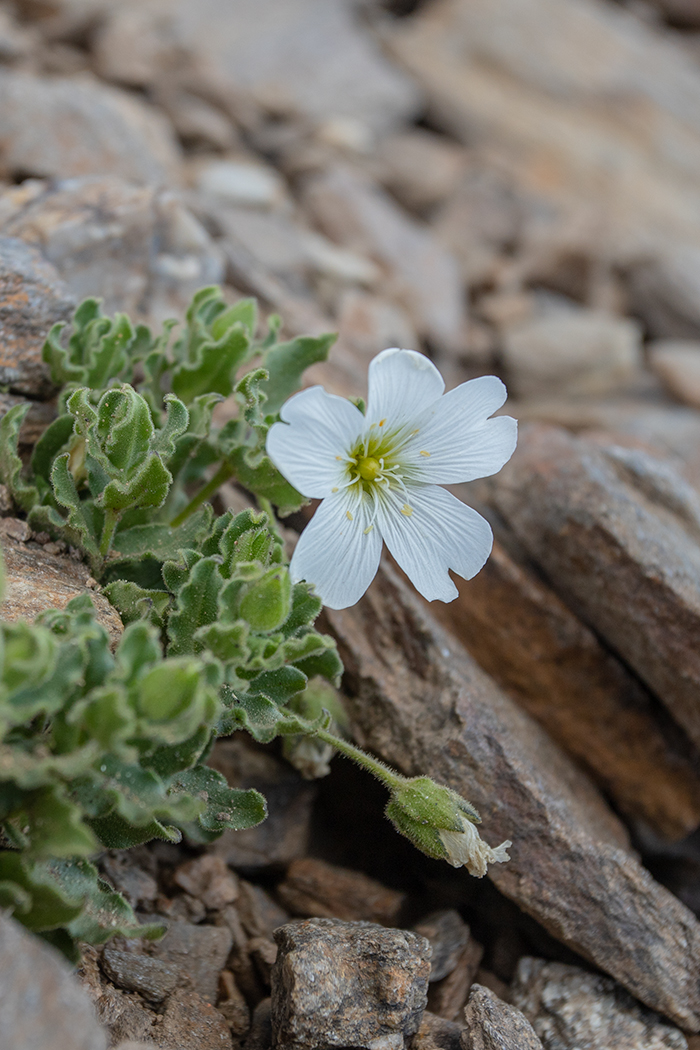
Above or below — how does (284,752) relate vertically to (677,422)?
below

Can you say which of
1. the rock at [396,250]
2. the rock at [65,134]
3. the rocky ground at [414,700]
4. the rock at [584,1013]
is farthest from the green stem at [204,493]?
the rock at [396,250]

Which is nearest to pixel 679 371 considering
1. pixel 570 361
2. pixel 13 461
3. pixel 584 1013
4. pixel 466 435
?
pixel 570 361

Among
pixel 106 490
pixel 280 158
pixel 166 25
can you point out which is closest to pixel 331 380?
pixel 106 490

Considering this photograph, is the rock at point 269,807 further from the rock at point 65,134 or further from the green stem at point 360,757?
the rock at point 65,134

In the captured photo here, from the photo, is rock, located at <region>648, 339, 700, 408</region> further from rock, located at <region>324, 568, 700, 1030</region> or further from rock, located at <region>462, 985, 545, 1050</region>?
rock, located at <region>462, 985, 545, 1050</region>

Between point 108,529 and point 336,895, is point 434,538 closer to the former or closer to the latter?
point 108,529

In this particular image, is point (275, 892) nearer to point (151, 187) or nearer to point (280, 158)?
point (151, 187)

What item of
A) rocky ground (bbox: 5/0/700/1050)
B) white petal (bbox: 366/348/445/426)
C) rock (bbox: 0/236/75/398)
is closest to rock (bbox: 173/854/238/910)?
rocky ground (bbox: 5/0/700/1050)
